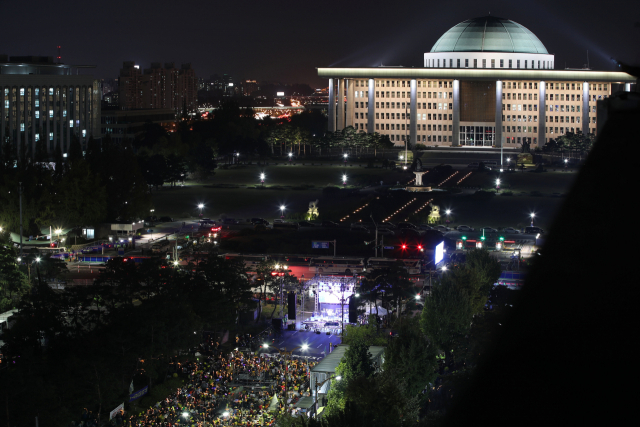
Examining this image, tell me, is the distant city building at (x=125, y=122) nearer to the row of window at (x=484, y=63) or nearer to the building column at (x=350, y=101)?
the building column at (x=350, y=101)

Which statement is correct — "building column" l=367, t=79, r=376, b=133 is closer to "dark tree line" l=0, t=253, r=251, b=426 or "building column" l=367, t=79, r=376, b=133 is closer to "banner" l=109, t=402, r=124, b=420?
"dark tree line" l=0, t=253, r=251, b=426

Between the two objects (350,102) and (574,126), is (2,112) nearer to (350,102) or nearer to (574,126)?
(350,102)

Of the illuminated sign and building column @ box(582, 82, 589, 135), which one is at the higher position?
building column @ box(582, 82, 589, 135)

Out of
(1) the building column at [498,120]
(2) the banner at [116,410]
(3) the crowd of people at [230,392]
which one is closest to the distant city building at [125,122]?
(1) the building column at [498,120]

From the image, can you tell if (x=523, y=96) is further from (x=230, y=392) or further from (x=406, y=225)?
(x=230, y=392)

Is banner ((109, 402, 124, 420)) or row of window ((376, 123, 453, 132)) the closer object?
banner ((109, 402, 124, 420))

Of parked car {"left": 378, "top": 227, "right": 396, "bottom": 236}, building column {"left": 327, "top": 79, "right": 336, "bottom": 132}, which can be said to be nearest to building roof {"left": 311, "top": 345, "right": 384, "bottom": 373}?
parked car {"left": 378, "top": 227, "right": 396, "bottom": 236}
